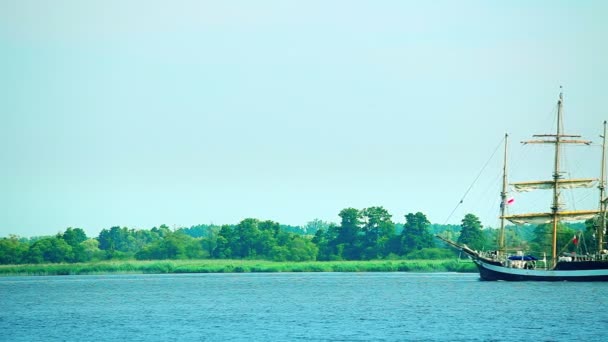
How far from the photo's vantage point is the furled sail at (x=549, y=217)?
151 meters

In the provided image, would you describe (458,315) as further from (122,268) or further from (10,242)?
(10,242)

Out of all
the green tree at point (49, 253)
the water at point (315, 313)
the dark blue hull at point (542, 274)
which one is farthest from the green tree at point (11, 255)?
the dark blue hull at point (542, 274)

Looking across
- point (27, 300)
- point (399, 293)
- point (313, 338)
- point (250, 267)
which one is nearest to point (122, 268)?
point (250, 267)

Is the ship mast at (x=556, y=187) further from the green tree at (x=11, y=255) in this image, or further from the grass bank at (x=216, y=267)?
the green tree at (x=11, y=255)

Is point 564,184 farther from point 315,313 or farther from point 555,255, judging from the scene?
point 315,313

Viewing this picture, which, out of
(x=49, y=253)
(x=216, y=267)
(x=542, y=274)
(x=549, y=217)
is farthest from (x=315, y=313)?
(x=49, y=253)

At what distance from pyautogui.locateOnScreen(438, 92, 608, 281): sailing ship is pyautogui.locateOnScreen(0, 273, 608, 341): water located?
13.5 feet

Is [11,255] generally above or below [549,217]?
below

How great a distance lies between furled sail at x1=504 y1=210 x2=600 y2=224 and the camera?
151 m

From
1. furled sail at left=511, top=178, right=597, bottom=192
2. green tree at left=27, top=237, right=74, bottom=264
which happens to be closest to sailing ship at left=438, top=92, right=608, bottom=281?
furled sail at left=511, top=178, right=597, bottom=192

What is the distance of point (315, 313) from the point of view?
3541 inches

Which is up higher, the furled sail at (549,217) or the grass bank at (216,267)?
the furled sail at (549,217)

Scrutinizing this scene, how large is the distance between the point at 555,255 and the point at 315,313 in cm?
6744

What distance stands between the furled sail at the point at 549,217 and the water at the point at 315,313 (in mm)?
18359
